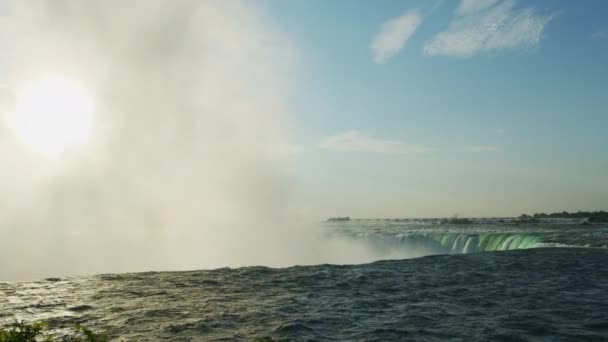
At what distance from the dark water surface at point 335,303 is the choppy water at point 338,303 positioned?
0.04m

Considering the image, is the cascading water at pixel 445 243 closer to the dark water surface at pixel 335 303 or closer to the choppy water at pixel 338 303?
the choppy water at pixel 338 303

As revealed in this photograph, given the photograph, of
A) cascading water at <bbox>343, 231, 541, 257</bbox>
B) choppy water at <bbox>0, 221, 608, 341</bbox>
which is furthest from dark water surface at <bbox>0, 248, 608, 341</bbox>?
cascading water at <bbox>343, 231, 541, 257</bbox>

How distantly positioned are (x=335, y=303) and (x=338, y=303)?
11 centimetres

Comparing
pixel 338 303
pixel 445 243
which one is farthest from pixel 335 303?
pixel 445 243

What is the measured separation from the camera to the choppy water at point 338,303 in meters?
10.5

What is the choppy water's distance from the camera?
10.5 meters

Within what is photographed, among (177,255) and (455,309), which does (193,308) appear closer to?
(455,309)

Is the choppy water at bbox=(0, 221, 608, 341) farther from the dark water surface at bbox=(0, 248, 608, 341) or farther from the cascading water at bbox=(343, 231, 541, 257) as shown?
the cascading water at bbox=(343, 231, 541, 257)

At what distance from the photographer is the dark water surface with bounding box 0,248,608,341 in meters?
10.5

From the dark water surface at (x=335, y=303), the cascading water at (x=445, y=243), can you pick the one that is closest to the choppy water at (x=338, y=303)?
the dark water surface at (x=335, y=303)

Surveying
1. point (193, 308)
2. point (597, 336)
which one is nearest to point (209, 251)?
point (193, 308)

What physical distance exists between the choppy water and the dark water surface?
39 mm

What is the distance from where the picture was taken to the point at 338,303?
1409cm

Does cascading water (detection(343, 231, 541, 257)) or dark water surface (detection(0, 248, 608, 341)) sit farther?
cascading water (detection(343, 231, 541, 257))
